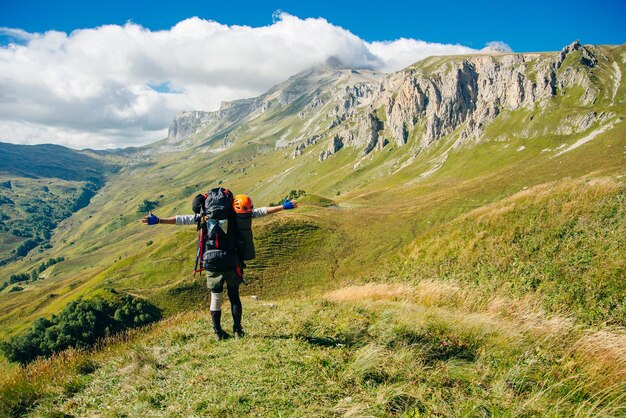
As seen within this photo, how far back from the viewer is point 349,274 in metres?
52.2

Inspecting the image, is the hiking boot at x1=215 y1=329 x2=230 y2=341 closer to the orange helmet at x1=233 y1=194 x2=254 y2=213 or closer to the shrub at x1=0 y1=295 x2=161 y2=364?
the orange helmet at x1=233 y1=194 x2=254 y2=213

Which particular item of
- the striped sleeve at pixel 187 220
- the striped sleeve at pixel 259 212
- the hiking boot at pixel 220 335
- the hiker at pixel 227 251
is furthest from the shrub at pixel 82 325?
the striped sleeve at pixel 259 212

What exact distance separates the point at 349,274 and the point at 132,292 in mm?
44450

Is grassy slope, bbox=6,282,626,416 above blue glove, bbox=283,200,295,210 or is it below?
below

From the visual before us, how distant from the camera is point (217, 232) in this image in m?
10.2

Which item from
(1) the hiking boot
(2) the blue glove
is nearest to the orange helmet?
(2) the blue glove

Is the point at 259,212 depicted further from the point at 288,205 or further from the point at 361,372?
the point at 361,372

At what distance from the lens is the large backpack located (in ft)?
33.3

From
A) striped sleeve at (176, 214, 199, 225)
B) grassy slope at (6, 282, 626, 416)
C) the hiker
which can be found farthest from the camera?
striped sleeve at (176, 214, 199, 225)

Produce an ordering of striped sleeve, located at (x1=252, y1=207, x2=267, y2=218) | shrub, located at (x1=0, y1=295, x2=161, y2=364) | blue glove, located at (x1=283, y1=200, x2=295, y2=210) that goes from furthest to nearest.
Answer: shrub, located at (x1=0, y1=295, x2=161, y2=364) < blue glove, located at (x1=283, y1=200, x2=295, y2=210) < striped sleeve, located at (x1=252, y1=207, x2=267, y2=218)

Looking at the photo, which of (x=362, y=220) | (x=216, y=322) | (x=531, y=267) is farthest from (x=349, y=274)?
(x=216, y=322)

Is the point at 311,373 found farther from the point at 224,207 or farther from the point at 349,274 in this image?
the point at 349,274

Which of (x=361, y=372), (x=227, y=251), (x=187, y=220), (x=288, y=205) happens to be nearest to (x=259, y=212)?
(x=288, y=205)

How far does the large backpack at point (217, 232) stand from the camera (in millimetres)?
10141
